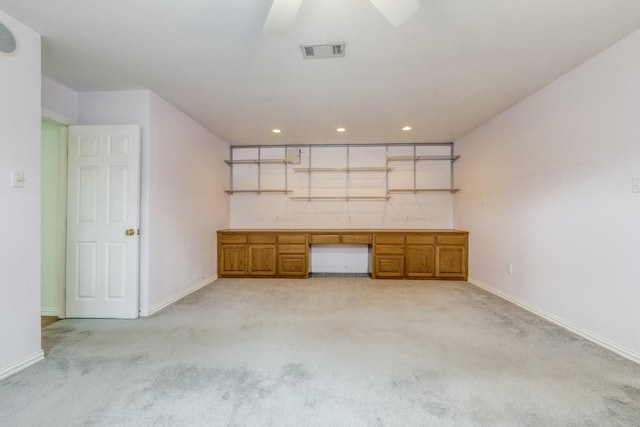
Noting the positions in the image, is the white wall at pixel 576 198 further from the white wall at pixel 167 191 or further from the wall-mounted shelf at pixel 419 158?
the white wall at pixel 167 191

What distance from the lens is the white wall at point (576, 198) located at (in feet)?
7.09

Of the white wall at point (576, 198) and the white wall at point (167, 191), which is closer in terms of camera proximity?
the white wall at point (576, 198)

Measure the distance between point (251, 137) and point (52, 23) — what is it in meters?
2.91

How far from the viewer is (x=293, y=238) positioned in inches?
187

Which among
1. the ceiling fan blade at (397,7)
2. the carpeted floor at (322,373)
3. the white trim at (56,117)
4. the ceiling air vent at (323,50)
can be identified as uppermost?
the ceiling air vent at (323,50)

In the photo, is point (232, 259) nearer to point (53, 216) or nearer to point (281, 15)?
point (53, 216)

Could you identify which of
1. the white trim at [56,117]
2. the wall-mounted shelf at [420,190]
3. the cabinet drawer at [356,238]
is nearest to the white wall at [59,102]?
the white trim at [56,117]

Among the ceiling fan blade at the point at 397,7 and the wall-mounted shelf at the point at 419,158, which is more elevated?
the ceiling fan blade at the point at 397,7

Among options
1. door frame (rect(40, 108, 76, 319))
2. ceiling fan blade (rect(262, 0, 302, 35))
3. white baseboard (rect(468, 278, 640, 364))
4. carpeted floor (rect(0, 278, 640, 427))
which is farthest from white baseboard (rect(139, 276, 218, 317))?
white baseboard (rect(468, 278, 640, 364))

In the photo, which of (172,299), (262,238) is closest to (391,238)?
(262,238)

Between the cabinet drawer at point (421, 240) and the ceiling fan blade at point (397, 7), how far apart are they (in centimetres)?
359

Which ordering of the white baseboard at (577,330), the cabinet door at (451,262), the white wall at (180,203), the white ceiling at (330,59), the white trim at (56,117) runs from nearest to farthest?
the white ceiling at (330,59) → the white baseboard at (577,330) → the white trim at (56,117) → the white wall at (180,203) → the cabinet door at (451,262)

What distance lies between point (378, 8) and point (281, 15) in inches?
20.7

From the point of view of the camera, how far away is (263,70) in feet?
8.48
